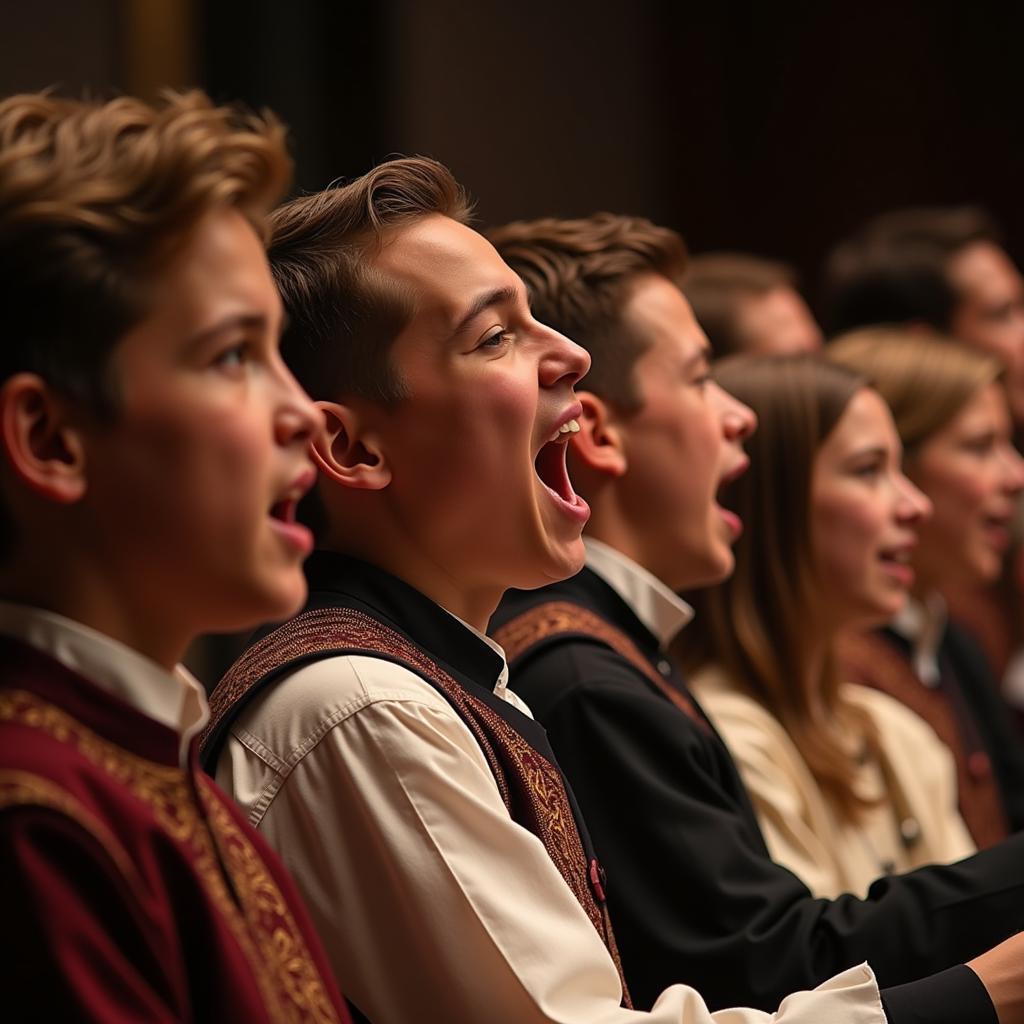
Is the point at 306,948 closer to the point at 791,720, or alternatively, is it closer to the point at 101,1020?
the point at 101,1020

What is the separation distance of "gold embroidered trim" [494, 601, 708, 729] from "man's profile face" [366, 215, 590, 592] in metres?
0.31

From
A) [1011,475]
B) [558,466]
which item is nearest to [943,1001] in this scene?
[558,466]

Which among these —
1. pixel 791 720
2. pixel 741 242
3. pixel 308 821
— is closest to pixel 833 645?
pixel 791 720

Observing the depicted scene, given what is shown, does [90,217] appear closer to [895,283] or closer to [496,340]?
[496,340]

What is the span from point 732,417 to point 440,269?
82 centimetres

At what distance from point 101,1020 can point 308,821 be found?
1.51 feet

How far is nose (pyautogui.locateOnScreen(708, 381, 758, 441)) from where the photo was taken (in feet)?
8.12

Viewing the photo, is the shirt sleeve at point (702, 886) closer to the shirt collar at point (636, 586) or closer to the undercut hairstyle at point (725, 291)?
the shirt collar at point (636, 586)

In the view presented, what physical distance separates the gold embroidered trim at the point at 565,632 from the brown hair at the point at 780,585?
0.49 metres

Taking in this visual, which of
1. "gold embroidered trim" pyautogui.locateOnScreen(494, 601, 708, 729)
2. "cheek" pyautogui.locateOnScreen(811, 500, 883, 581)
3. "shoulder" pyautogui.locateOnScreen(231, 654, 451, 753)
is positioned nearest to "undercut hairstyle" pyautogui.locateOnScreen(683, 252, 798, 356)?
"cheek" pyautogui.locateOnScreen(811, 500, 883, 581)

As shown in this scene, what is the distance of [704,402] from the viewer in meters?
2.38

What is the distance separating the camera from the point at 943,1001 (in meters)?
1.71

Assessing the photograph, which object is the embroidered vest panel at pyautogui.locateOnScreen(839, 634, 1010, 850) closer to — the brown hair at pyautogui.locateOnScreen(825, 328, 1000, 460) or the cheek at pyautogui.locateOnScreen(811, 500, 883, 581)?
the brown hair at pyautogui.locateOnScreen(825, 328, 1000, 460)

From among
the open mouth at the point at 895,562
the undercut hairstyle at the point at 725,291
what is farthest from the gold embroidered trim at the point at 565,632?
the undercut hairstyle at the point at 725,291
